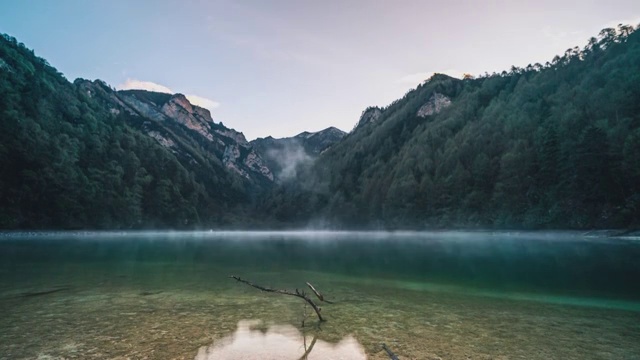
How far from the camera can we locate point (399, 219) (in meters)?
139

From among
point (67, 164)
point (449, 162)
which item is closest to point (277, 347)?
point (67, 164)

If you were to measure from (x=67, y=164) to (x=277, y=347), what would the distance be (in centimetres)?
13105

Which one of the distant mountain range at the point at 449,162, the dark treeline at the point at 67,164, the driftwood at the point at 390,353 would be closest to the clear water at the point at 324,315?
the driftwood at the point at 390,353

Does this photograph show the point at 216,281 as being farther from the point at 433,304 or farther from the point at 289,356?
the point at 289,356

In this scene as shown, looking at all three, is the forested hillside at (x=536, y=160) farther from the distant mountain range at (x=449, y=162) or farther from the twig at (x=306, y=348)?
the twig at (x=306, y=348)

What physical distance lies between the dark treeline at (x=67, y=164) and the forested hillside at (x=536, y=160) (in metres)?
95.4

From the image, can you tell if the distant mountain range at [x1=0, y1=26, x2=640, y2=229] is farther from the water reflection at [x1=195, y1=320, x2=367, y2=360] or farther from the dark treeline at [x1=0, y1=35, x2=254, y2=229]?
the water reflection at [x1=195, y1=320, x2=367, y2=360]

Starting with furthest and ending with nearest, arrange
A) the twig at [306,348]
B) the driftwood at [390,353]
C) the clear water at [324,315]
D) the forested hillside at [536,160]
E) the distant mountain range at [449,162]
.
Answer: the distant mountain range at [449,162]
the forested hillside at [536,160]
the clear water at [324,315]
the twig at [306,348]
the driftwood at [390,353]

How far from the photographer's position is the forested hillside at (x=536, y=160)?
236 feet

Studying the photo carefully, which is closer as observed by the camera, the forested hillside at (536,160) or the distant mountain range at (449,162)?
the forested hillside at (536,160)

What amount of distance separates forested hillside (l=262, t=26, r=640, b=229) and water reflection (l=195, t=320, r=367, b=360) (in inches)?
3009

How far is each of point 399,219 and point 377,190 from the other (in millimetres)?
36094

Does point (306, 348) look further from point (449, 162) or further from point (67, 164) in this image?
point (449, 162)

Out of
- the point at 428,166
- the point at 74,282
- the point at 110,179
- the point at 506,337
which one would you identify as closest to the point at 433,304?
the point at 506,337
